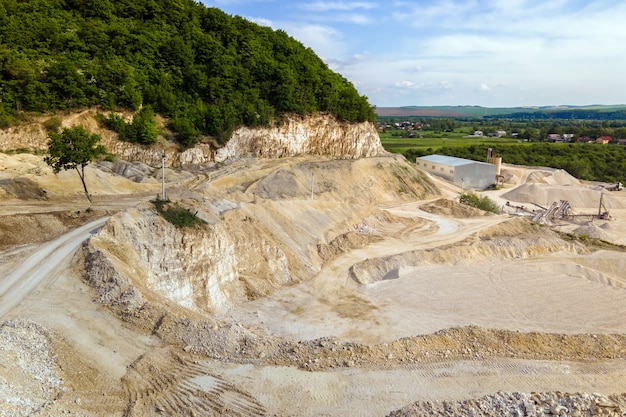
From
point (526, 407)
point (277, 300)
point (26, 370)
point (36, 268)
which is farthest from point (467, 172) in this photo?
point (26, 370)

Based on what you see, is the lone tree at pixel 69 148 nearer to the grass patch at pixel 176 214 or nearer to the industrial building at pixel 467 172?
the grass patch at pixel 176 214

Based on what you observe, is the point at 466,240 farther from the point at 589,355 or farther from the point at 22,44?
the point at 22,44

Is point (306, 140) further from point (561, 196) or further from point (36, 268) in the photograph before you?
point (36, 268)

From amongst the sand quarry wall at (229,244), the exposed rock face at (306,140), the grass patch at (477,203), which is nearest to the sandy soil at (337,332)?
the sand quarry wall at (229,244)

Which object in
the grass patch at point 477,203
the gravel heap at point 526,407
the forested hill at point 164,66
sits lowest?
the grass patch at point 477,203

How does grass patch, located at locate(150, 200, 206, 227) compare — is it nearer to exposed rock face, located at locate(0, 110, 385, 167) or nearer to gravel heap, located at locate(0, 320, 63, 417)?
gravel heap, located at locate(0, 320, 63, 417)

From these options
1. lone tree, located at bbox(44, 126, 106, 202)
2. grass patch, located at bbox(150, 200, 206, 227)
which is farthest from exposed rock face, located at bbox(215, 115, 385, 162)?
grass patch, located at bbox(150, 200, 206, 227)
